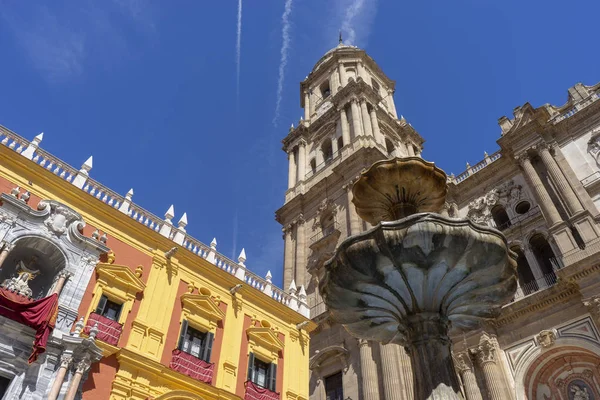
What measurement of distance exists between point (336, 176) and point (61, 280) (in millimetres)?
16435

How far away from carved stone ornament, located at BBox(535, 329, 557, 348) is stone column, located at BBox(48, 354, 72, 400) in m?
15.4

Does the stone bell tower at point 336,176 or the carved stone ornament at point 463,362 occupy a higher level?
the stone bell tower at point 336,176

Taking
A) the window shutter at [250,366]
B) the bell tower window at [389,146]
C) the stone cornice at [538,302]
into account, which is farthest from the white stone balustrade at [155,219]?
the bell tower window at [389,146]

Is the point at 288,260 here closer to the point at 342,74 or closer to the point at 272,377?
the point at 272,377

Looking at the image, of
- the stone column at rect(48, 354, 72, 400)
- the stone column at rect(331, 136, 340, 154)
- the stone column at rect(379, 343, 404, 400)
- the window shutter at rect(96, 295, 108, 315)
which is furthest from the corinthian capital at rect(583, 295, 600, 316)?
Result: the stone column at rect(331, 136, 340, 154)

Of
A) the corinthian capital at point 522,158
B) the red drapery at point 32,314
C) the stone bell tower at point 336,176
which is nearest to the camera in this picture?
the red drapery at point 32,314

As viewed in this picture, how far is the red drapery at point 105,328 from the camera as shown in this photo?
39.7ft

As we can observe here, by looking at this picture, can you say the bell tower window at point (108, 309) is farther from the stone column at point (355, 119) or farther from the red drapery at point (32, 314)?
the stone column at point (355, 119)

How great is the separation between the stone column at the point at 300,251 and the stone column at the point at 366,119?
6437 mm

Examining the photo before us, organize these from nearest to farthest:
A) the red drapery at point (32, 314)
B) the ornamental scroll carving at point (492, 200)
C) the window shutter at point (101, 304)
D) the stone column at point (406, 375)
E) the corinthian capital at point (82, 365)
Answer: the red drapery at point (32, 314) → the corinthian capital at point (82, 365) → the window shutter at point (101, 304) → the stone column at point (406, 375) → the ornamental scroll carving at point (492, 200)

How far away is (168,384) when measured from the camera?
42.0ft

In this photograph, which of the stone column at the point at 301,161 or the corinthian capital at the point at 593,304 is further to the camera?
the stone column at the point at 301,161

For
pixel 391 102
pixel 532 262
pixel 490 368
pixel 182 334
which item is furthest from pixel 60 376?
pixel 391 102

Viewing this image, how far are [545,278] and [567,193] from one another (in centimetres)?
362
